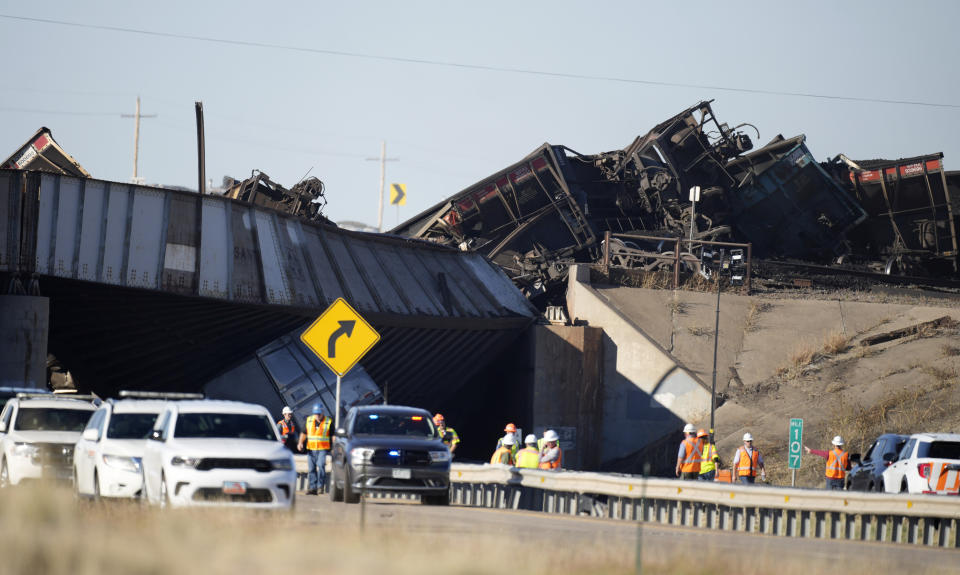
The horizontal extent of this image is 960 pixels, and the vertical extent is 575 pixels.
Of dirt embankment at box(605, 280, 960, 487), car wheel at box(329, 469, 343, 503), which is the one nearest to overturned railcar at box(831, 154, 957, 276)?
dirt embankment at box(605, 280, 960, 487)

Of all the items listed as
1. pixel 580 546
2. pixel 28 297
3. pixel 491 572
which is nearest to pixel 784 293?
pixel 28 297

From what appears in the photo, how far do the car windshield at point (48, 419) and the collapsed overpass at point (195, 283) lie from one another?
734cm

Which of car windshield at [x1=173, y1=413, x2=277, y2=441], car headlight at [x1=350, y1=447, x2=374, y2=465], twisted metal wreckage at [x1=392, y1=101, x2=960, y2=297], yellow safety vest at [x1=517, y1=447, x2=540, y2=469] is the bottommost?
yellow safety vest at [x1=517, y1=447, x2=540, y2=469]

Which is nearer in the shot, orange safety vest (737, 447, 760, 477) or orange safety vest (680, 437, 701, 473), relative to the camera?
orange safety vest (737, 447, 760, 477)

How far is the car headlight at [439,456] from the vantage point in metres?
20.8

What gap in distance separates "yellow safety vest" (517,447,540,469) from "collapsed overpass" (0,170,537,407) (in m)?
9.40

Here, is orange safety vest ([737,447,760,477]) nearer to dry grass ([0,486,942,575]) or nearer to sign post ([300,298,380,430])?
sign post ([300,298,380,430])

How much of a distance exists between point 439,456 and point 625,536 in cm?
550

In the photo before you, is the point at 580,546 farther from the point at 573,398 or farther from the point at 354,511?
the point at 573,398

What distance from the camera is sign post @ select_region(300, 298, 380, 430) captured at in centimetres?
2162

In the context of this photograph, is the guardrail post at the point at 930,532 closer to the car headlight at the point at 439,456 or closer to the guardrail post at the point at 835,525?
the guardrail post at the point at 835,525

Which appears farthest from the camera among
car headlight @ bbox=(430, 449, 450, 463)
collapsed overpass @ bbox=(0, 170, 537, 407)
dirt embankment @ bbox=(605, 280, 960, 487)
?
dirt embankment @ bbox=(605, 280, 960, 487)

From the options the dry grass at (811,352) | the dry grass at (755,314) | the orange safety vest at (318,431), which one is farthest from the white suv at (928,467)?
the dry grass at (755,314)

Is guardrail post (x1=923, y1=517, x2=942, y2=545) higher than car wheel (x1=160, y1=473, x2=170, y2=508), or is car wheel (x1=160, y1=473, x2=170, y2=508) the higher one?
car wheel (x1=160, y1=473, x2=170, y2=508)
